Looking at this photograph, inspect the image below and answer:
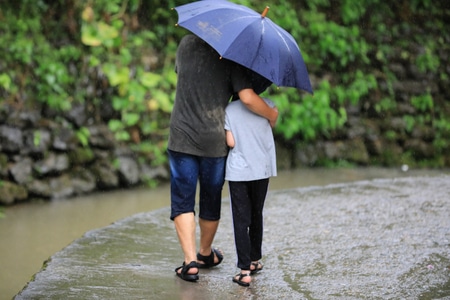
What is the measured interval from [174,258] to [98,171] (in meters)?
3.79

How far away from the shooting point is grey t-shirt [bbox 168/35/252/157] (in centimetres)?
405

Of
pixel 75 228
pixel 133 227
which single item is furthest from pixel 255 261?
pixel 75 228

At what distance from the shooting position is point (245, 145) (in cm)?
405

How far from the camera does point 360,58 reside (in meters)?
11.6

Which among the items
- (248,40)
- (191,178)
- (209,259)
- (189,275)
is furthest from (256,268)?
(248,40)

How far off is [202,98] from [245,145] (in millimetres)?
369

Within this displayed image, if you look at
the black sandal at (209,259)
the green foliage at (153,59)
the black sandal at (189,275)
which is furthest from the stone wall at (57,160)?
the black sandal at (189,275)

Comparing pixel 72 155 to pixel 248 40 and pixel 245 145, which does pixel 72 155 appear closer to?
pixel 245 145

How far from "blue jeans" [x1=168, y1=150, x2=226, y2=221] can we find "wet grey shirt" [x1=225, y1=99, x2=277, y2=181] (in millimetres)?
107

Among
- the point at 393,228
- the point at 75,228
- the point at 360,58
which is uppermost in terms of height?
the point at 360,58

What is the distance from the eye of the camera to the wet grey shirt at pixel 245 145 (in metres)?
4.04

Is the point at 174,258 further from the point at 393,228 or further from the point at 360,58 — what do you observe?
the point at 360,58

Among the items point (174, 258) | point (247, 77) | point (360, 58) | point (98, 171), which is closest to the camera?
point (247, 77)

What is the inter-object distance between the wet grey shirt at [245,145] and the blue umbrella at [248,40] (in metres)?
0.30
